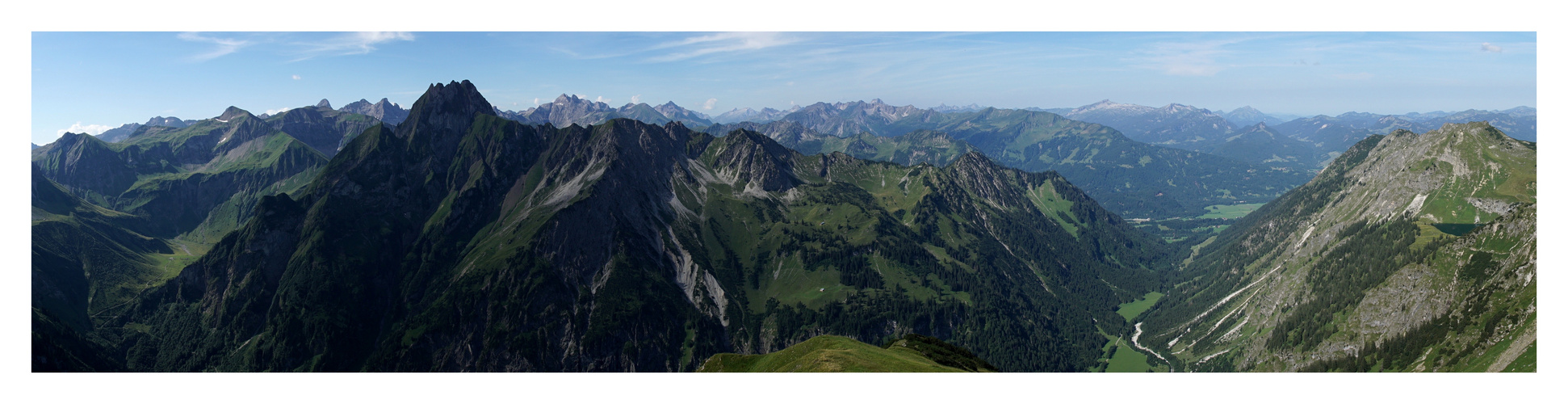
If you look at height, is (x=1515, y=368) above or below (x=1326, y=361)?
above

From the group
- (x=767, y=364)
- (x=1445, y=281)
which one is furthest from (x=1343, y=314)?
(x=767, y=364)

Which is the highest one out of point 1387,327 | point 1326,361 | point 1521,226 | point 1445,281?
point 1521,226

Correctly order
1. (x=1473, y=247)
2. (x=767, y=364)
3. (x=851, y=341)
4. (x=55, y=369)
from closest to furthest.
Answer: (x=767, y=364) < (x=851, y=341) < (x=55, y=369) < (x=1473, y=247)

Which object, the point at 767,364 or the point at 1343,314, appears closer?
the point at 767,364

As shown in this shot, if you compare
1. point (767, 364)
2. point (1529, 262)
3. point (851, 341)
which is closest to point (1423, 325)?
point (1529, 262)

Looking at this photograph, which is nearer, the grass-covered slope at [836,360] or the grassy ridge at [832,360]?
the grassy ridge at [832,360]

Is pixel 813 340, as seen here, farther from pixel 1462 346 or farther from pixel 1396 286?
pixel 1396 286

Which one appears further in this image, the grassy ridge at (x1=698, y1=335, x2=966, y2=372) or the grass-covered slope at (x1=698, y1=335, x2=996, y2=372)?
the grass-covered slope at (x1=698, y1=335, x2=996, y2=372)

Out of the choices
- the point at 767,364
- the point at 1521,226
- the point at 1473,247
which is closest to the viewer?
the point at 767,364
